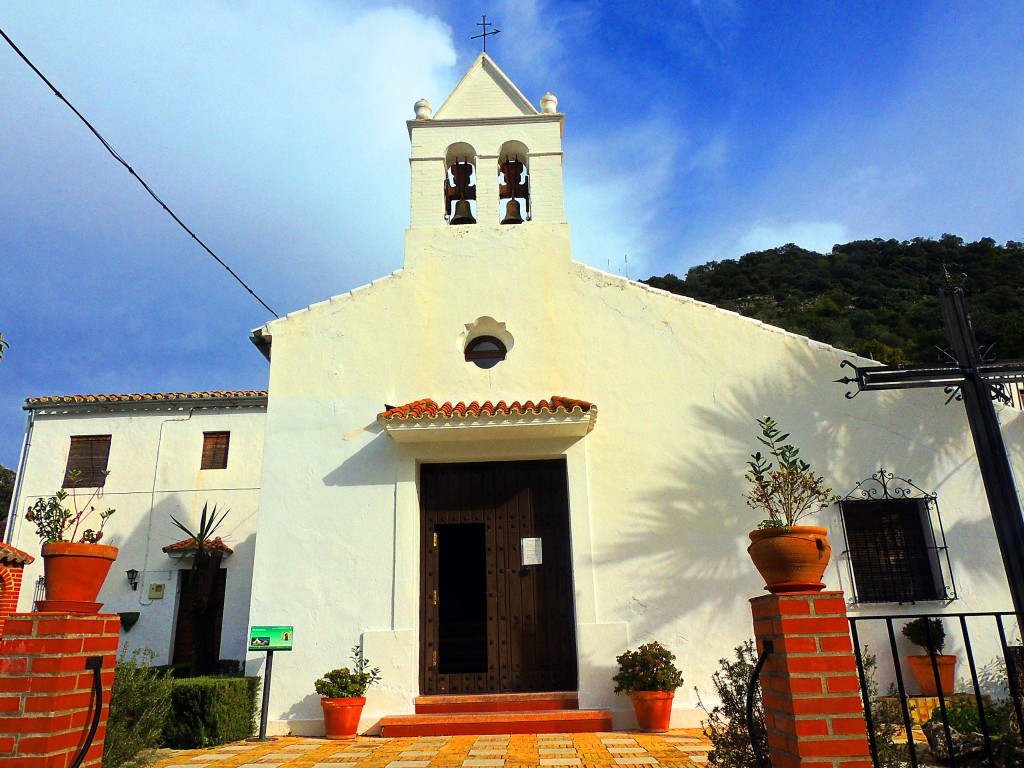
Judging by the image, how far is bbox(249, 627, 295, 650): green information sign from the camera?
332 inches

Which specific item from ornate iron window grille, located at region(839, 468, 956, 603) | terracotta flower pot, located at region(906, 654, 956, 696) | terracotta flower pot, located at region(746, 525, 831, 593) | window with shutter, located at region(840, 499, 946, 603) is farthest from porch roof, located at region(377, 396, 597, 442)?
terracotta flower pot, located at region(746, 525, 831, 593)

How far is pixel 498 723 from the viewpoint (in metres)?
7.97

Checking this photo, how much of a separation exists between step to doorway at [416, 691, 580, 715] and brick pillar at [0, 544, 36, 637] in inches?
427

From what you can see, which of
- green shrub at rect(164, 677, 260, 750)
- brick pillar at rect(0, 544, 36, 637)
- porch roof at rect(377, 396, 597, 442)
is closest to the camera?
green shrub at rect(164, 677, 260, 750)

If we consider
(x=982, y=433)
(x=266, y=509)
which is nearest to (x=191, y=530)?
(x=266, y=509)

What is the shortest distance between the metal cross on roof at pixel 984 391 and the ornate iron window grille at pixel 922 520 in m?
1.72

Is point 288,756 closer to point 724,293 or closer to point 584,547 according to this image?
point 584,547

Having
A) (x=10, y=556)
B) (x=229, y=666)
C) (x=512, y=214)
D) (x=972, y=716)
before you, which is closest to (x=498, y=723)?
→ (x=972, y=716)

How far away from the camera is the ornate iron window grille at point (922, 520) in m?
8.57

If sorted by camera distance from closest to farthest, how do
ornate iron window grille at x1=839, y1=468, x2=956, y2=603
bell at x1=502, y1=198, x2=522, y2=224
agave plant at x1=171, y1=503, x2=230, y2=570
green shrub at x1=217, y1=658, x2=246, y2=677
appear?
ornate iron window grille at x1=839, y1=468, x2=956, y2=603 → bell at x1=502, y1=198, x2=522, y2=224 → green shrub at x1=217, y1=658, x2=246, y2=677 → agave plant at x1=171, y1=503, x2=230, y2=570

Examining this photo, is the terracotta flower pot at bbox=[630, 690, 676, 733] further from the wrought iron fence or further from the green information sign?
the green information sign

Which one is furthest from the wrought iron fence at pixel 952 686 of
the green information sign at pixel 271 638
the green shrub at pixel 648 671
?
the green information sign at pixel 271 638

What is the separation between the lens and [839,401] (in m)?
9.35

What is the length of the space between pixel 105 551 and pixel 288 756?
3.64 metres
